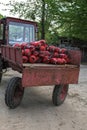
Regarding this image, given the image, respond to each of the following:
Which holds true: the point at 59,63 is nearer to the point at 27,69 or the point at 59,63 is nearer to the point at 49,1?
A: the point at 27,69

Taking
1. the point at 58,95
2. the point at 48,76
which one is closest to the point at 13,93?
the point at 48,76

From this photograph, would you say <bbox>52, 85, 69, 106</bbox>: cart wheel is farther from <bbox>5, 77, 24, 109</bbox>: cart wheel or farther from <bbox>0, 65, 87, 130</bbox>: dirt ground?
<bbox>5, 77, 24, 109</bbox>: cart wheel

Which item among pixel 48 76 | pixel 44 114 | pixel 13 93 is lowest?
pixel 44 114

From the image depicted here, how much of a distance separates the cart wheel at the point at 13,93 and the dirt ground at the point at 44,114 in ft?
0.46

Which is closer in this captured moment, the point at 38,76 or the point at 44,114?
the point at 38,76

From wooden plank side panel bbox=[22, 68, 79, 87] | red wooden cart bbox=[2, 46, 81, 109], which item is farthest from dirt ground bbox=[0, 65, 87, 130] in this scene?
wooden plank side panel bbox=[22, 68, 79, 87]

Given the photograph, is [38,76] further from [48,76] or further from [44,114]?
[44,114]

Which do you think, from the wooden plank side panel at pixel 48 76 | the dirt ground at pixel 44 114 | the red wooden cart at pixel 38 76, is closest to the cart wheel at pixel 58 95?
the red wooden cart at pixel 38 76

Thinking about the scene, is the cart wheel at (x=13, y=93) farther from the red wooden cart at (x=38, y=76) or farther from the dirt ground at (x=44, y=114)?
the dirt ground at (x=44, y=114)

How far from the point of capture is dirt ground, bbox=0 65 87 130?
199 inches

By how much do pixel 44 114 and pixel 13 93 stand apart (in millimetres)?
793

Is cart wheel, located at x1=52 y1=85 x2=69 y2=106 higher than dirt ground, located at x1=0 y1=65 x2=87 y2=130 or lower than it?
higher

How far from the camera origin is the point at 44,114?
5789 mm

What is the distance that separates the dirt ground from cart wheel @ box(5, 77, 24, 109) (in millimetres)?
141
